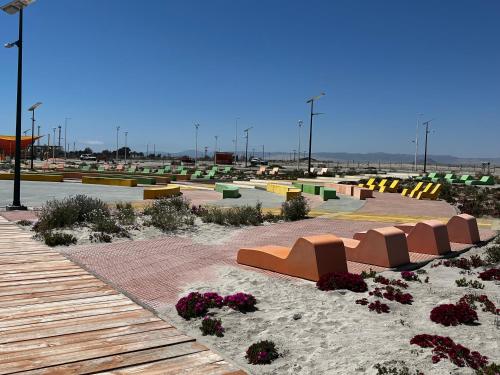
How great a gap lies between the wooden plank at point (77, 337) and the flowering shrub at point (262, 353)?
4.25ft

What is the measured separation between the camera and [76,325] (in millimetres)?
6117

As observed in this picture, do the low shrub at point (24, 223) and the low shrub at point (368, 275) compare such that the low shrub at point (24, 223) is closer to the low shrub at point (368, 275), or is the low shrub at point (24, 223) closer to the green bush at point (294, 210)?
the green bush at point (294, 210)

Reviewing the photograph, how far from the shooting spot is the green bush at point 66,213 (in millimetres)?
13296

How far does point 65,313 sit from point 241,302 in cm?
247

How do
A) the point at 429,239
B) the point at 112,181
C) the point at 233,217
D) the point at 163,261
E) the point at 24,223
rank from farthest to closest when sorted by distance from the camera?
the point at 112,181 < the point at 233,217 < the point at 24,223 < the point at 429,239 < the point at 163,261

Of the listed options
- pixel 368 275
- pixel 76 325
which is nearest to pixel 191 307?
pixel 76 325

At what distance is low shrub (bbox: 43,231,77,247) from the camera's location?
451 inches

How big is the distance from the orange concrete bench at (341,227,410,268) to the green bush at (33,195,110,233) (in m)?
7.68

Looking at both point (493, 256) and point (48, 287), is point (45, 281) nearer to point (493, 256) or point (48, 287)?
point (48, 287)

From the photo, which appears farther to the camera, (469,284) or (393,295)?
(469,284)

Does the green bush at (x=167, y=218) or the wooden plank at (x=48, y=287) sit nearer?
the wooden plank at (x=48, y=287)

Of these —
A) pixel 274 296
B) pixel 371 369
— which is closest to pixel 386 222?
pixel 274 296

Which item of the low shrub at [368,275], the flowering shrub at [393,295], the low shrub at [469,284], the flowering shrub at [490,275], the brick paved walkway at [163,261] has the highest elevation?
the flowering shrub at [490,275]

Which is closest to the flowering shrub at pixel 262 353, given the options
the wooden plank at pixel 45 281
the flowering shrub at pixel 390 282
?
the flowering shrub at pixel 390 282
